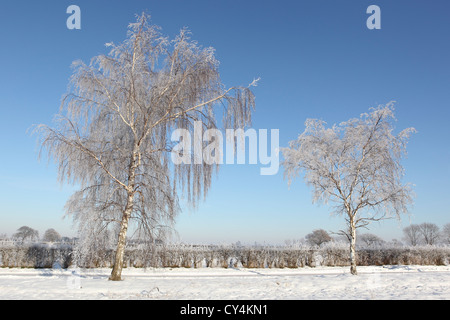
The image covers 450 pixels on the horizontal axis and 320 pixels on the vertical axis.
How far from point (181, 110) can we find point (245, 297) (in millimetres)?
6819

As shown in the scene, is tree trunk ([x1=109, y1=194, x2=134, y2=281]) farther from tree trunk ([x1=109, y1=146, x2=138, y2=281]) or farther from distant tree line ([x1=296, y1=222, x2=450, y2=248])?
distant tree line ([x1=296, y1=222, x2=450, y2=248])

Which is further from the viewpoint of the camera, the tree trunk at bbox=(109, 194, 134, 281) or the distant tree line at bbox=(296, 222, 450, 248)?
the distant tree line at bbox=(296, 222, 450, 248)

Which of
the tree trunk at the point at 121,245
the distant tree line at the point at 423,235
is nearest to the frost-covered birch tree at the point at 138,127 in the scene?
the tree trunk at the point at 121,245

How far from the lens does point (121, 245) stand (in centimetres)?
1045

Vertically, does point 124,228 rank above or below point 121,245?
above

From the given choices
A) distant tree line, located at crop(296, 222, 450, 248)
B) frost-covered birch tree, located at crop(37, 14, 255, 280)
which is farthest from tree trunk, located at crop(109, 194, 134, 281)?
distant tree line, located at crop(296, 222, 450, 248)

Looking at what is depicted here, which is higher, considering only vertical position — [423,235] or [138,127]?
[138,127]

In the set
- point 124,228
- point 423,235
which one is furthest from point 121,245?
point 423,235

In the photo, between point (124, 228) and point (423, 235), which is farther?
point (423, 235)

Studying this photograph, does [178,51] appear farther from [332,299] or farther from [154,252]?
[332,299]

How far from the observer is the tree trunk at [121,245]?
10.3m

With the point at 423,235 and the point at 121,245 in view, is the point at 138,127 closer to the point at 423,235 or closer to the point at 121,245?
the point at 121,245

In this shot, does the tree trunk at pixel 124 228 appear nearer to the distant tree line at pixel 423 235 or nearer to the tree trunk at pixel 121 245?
the tree trunk at pixel 121 245

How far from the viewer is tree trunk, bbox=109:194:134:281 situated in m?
10.3
